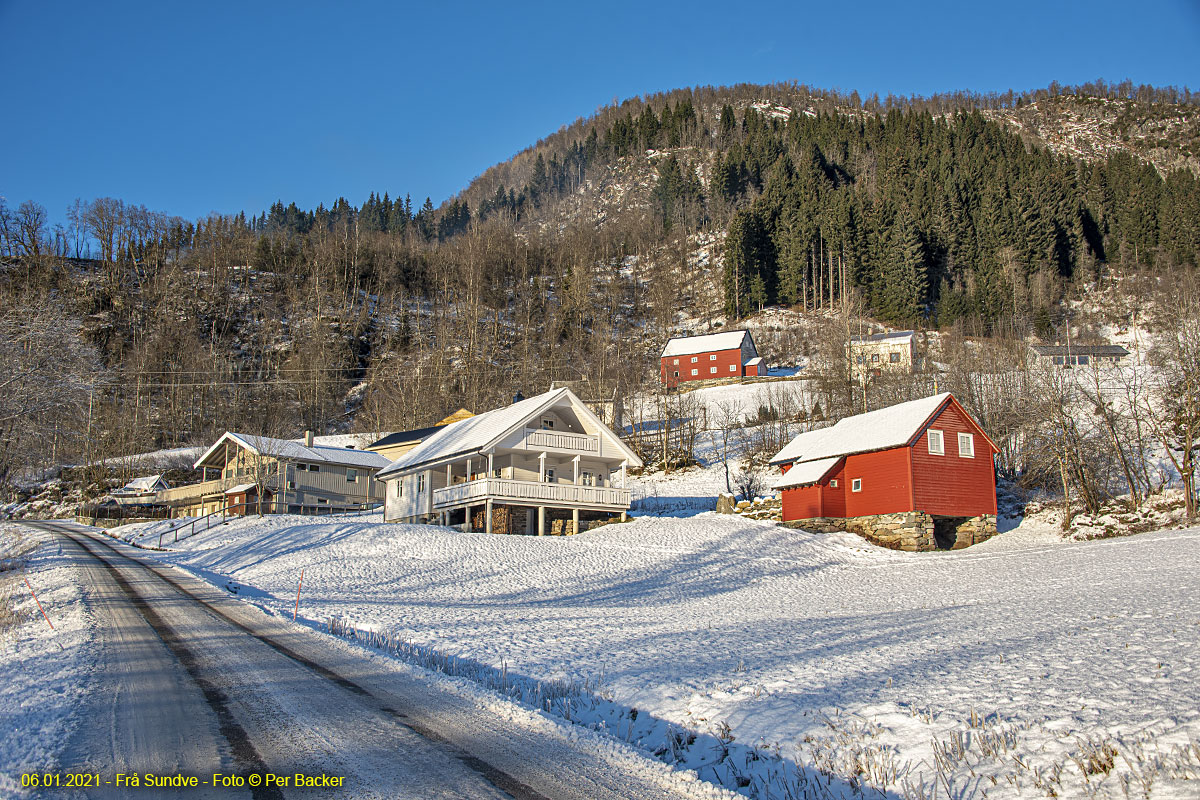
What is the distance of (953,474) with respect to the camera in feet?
121

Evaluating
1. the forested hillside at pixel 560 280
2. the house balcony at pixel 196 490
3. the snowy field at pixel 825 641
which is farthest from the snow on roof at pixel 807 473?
the house balcony at pixel 196 490

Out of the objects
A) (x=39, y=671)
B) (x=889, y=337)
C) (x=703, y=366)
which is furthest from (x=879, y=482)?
(x=703, y=366)

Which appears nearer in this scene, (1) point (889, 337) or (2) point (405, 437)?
(2) point (405, 437)

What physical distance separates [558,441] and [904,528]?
1739 cm

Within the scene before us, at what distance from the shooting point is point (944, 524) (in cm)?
3797

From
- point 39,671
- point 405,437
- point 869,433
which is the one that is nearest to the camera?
point 39,671

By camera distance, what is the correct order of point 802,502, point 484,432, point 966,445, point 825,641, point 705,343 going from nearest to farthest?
1. point 825,641
2. point 484,432
3. point 966,445
4. point 802,502
5. point 705,343

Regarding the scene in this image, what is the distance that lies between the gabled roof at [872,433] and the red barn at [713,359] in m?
39.3

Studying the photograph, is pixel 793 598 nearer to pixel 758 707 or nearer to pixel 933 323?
pixel 758 707

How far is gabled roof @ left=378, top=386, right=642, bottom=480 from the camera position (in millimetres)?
35062

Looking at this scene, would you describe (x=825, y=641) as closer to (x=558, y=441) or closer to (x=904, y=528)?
(x=904, y=528)

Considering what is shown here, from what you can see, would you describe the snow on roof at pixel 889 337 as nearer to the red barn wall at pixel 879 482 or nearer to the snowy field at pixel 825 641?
the red barn wall at pixel 879 482

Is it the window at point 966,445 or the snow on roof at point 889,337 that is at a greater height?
the snow on roof at point 889,337

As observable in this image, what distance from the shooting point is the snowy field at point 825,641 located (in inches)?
272
